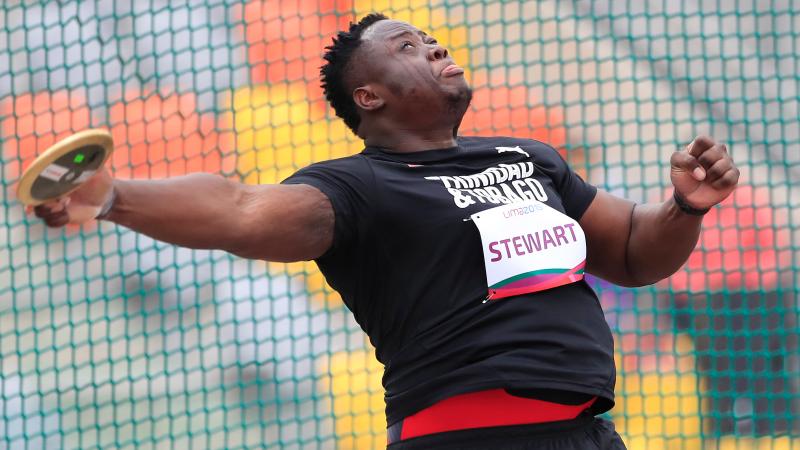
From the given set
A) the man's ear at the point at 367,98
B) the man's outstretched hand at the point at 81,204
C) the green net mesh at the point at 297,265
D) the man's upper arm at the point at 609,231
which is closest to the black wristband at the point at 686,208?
the man's upper arm at the point at 609,231

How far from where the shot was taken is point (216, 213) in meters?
Answer: 1.88

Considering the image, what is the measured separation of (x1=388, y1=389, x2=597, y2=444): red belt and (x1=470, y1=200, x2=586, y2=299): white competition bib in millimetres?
191

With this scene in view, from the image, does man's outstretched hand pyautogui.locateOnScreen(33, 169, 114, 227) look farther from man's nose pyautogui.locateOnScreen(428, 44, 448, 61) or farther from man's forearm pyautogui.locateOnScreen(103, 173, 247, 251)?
man's nose pyautogui.locateOnScreen(428, 44, 448, 61)

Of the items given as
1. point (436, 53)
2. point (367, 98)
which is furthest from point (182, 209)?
point (436, 53)

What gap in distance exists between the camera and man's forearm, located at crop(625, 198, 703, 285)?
233 centimetres

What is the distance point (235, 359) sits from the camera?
4984mm

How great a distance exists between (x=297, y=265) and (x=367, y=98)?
2.85 meters

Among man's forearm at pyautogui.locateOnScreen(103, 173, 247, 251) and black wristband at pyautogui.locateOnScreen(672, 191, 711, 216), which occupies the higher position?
man's forearm at pyautogui.locateOnScreen(103, 173, 247, 251)

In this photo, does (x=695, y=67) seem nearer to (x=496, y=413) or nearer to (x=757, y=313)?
(x=757, y=313)

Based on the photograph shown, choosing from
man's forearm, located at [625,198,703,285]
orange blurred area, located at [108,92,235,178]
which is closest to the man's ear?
man's forearm, located at [625,198,703,285]

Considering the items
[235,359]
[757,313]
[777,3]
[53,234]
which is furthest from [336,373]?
[777,3]

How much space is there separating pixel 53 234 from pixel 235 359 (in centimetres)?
98

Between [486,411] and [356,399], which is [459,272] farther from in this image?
[356,399]

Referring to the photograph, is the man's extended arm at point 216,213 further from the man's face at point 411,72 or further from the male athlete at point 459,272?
the man's face at point 411,72
